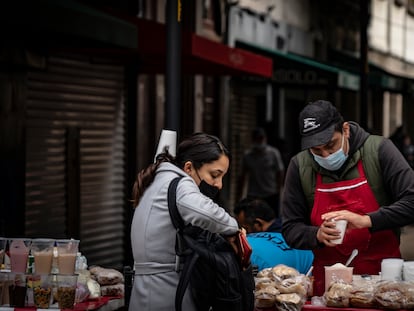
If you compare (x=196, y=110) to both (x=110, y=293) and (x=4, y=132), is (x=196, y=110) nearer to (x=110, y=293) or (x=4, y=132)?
(x=4, y=132)

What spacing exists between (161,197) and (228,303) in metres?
0.61

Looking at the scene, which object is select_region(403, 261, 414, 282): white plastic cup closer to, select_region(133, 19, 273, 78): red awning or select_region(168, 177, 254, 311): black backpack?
select_region(168, 177, 254, 311): black backpack

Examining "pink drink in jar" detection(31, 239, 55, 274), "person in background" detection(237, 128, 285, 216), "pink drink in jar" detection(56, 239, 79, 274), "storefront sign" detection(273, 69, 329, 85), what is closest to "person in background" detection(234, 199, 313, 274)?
"pink drink in jar" detection(56, 239, 79, 274)

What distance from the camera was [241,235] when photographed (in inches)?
235

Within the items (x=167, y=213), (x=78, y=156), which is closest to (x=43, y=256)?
(x=167, y=213)

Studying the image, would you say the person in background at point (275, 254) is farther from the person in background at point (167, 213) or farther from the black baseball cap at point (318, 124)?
the person in background at point (167, 213)

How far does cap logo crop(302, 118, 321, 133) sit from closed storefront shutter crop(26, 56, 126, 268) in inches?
252

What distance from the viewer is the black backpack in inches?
229

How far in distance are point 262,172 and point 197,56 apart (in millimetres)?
5044

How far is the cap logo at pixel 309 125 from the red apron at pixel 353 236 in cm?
39

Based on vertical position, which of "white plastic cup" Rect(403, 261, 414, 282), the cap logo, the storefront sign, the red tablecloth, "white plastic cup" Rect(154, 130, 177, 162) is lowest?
the red tablecloth

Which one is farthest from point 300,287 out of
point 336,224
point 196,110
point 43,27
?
point 196,110

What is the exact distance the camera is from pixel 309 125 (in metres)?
6.55

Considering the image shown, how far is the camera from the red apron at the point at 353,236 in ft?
22.1
